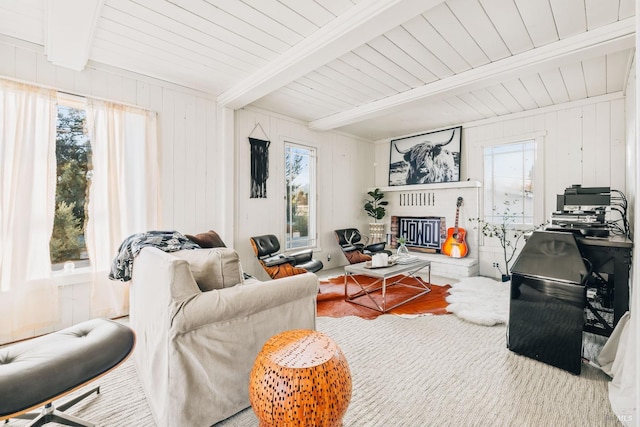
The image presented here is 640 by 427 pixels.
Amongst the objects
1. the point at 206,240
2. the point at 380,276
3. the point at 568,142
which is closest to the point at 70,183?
the point at 206,240

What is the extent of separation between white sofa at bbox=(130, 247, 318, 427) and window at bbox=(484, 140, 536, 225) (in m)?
3.99

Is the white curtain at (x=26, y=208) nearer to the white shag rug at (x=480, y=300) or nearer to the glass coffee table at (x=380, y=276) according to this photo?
the glass coffee table at (x=380, y=276)

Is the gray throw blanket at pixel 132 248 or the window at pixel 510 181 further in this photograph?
the window at pixel 510 181

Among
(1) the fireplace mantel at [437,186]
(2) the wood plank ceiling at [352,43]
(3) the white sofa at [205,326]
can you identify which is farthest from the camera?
(1) the fireplace mantel at [437,186]

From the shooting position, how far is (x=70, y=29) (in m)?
2.18

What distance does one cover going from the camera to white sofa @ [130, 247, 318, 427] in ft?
4.59

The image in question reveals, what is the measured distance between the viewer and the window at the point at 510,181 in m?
4.36

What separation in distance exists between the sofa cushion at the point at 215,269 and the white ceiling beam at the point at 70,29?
1847mm

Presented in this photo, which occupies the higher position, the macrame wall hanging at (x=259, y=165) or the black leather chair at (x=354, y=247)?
the macrame wall hanging at (x=259, y=165)

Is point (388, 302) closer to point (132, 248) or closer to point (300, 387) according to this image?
point (300, 387)

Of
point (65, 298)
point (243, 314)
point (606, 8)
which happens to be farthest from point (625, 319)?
point (65, 298)

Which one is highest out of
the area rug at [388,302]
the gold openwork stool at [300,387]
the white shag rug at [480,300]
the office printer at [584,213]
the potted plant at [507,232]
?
the office printer at [584,213]

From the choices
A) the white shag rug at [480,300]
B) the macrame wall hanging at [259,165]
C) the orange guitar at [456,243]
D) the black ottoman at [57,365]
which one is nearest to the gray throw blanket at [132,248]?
the black ottoman at [57,365]

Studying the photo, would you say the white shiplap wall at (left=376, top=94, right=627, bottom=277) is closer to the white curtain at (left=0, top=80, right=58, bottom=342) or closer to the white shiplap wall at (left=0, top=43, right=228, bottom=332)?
the white shiplap wall at (left=0, top=43, right=228, bottom=332)
